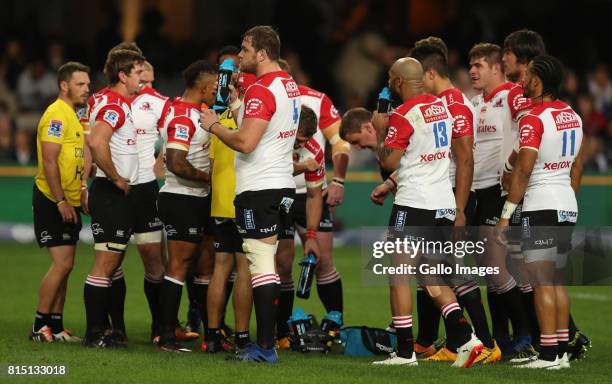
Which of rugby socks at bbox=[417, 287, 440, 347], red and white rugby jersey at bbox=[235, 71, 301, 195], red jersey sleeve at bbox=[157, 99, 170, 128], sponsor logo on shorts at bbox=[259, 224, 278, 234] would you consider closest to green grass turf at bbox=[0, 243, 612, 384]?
rugby socks at bbox=[417, 287, 440, 347]

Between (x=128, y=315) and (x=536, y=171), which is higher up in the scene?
(x=536, y=171)

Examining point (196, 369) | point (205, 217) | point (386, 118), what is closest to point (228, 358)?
point (196, 369)

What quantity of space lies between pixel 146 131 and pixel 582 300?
564 centimetres

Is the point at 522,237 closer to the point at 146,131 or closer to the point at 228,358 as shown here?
the point at 228,358

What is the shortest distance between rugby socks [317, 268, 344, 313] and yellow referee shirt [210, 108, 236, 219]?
169cm

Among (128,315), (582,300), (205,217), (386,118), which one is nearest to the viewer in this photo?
(386,118)

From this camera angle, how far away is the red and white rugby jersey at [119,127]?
970 cm

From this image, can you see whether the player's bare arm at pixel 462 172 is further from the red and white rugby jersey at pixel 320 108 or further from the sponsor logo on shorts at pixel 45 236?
the sponsor logo on shorts at pixel 45 236

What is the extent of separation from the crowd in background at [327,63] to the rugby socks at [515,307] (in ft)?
30.4

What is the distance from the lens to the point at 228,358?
30.0ft

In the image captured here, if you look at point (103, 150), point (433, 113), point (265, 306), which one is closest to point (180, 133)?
point (103, 150)

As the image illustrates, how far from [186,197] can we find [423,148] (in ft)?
6.71

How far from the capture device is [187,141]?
9.57m

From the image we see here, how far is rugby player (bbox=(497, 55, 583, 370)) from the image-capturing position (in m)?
8.81
